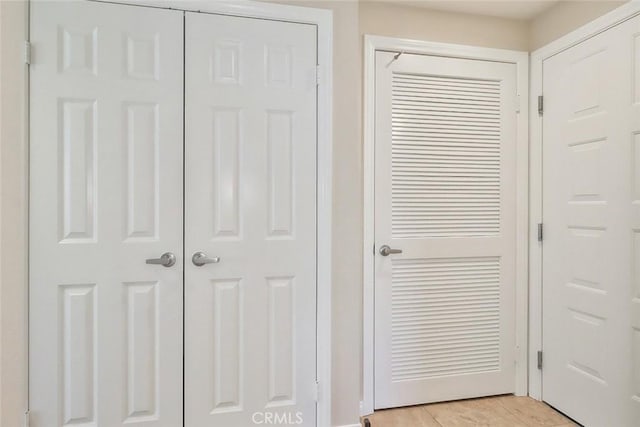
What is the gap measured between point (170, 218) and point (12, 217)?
1.87 feet

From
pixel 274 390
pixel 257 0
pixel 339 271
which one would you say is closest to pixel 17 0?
pixel 257 0

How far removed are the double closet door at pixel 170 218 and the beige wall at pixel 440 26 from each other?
55 centimetres

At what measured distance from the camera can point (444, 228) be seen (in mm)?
2250

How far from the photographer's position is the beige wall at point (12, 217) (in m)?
1.42

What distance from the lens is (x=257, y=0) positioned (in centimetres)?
172

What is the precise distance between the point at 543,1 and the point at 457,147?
2.96 ft

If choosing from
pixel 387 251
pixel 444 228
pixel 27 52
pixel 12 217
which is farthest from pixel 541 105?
pixel 12 217

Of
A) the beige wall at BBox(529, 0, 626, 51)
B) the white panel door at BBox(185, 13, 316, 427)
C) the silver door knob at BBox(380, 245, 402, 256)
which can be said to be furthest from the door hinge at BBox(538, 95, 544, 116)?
the white panel door at BBox(185, 13, 316, 427)

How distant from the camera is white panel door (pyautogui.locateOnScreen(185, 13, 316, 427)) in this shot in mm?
1697

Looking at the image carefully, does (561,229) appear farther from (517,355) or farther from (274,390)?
(274,390)

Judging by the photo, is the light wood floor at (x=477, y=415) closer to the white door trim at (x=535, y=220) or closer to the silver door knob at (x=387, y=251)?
the white door trim at (x=535, y=220)

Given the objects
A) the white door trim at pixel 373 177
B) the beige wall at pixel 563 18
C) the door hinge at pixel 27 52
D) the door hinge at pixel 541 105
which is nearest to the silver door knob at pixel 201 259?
the white door trim at pixel 373 177

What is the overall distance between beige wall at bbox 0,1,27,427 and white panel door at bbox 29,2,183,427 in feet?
0.13

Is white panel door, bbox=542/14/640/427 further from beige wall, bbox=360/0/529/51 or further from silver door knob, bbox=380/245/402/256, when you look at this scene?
silver door knob, bbox=380/245/402/256
